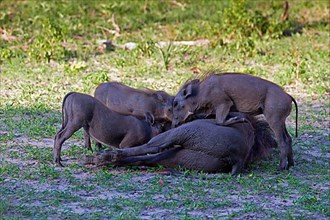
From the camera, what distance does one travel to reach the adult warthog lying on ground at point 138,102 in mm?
7977

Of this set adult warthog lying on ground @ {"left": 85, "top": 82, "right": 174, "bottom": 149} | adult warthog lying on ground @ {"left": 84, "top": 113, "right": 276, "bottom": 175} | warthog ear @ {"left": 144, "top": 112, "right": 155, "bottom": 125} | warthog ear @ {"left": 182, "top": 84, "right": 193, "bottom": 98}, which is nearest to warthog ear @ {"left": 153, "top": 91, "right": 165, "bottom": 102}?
adult warthog lying on ground @ {"left": 85, "top": 82, "right": 174, "bottom": 149}

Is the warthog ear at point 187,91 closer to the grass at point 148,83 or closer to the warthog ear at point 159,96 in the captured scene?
the warthog ear at point 159,96

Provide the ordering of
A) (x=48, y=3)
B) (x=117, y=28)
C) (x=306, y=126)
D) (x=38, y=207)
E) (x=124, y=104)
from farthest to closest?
(x=48, y=3) < (x=117, y=28) < (x=306, y=126) < (x=124, y=104) < (x=38, y=207)

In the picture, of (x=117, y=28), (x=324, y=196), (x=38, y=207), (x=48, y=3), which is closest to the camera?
(x=38, y=207)

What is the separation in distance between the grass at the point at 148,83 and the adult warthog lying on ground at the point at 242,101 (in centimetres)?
→ 36

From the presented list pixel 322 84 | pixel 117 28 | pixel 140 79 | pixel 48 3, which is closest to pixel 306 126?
pixel 322 84

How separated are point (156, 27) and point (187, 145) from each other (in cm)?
645

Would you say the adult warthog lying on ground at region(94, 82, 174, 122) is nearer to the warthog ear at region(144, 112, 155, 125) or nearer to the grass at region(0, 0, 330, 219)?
the warthog ear at region(144, 112, 155, 125)

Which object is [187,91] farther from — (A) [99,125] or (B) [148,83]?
(B) [148,83]

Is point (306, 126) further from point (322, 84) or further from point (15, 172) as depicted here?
point (15, 172)

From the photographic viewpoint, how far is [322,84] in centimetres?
1071

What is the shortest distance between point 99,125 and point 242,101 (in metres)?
1.27

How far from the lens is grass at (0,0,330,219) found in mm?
6129

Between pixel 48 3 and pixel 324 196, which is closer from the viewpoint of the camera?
pixel 324 196
